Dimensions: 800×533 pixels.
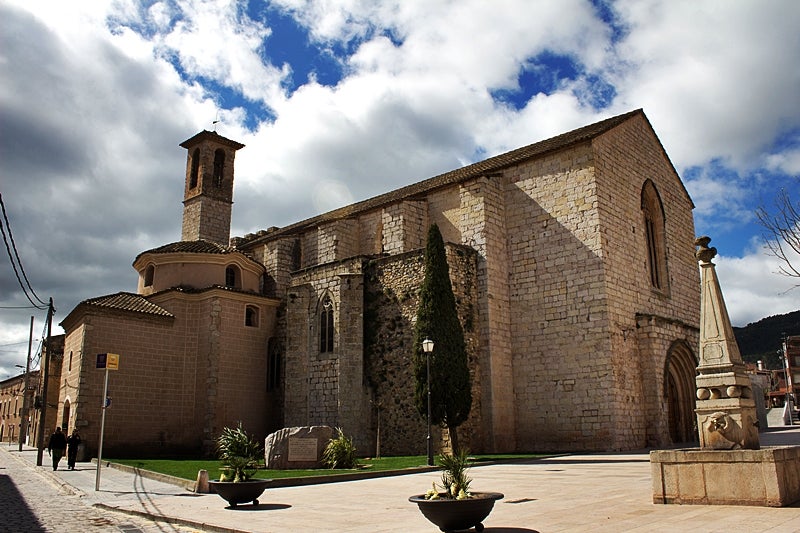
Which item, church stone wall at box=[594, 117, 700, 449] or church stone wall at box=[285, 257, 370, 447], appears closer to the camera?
church stone wall at box=[594, 117, 700, 449]

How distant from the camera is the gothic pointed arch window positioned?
84.3ft

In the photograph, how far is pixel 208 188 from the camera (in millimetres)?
39531

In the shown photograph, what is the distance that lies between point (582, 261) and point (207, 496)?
14643mm

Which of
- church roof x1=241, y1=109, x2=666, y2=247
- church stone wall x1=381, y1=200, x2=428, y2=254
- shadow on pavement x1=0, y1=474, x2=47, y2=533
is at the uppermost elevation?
church roof x1=241, y1=109, x2=666, y2=247

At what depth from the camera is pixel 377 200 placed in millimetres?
32219

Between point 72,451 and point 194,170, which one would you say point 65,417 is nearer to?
point 72,451

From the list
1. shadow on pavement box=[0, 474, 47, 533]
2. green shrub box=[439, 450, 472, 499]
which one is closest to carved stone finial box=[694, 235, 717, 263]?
green shrub box=[439, 450, 472, 499]

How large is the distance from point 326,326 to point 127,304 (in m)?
8.62

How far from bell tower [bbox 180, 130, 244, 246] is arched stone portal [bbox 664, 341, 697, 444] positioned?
88.8 ft

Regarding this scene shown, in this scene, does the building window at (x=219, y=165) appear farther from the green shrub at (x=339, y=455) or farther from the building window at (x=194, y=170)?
the green shrub at (x=339, y=455)

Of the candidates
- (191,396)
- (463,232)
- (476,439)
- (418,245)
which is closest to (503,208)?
(463,232)

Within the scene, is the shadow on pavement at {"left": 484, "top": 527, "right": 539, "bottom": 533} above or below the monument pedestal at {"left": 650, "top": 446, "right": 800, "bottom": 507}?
below

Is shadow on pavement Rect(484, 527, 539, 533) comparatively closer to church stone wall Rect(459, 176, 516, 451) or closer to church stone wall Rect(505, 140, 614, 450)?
church stone wall Rect(505, 140, 614, 450)

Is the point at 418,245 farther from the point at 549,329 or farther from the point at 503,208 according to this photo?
the point at 549,329
